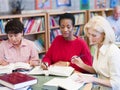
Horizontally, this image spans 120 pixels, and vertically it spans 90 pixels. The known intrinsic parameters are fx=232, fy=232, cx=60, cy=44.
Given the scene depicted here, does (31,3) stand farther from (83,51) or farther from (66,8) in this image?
(83,51)

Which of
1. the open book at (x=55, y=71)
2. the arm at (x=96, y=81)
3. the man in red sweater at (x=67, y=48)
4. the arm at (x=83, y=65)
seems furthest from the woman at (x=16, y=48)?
the arm at (x=96, y=81)

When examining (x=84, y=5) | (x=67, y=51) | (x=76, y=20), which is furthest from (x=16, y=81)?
(x=84, y=5)

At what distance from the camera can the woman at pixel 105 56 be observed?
1.71 metres

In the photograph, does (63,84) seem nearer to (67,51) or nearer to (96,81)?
(96,81)

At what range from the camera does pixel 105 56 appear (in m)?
1.81

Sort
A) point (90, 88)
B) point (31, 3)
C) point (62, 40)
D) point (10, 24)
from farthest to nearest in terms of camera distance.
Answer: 1. point (31, 3)
2. point (62, 40)
3. point (10, 24)
4. point (90, 88)

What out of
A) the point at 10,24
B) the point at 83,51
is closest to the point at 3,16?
the point at 10,24

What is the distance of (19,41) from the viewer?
256 centimetres

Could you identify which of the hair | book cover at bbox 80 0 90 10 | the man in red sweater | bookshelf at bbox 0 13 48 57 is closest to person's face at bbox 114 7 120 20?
book cover at bbox 80 0 90 10

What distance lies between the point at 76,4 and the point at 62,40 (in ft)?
8.13

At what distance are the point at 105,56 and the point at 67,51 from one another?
85 cm

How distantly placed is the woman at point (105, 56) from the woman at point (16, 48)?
853mm

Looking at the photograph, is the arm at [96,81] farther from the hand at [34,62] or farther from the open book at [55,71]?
the hand at [34,62]

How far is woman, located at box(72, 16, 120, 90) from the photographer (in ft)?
5.62
